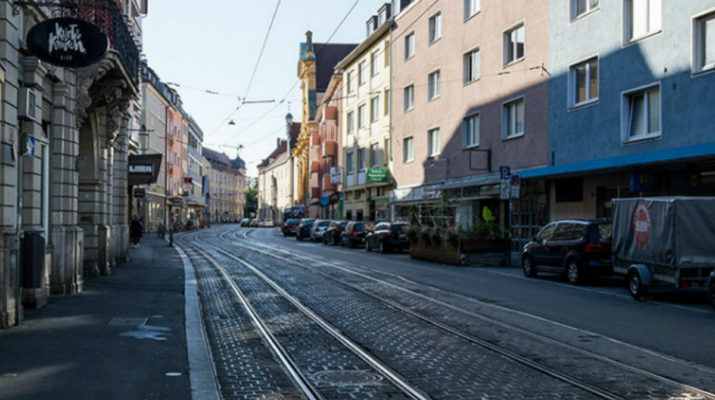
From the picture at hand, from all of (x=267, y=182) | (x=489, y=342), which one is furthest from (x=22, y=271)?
(x=267, y=182)

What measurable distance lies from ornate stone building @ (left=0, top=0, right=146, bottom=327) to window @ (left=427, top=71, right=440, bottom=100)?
1794cm

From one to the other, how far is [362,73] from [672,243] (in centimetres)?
4080

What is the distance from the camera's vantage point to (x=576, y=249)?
17812 millimetres

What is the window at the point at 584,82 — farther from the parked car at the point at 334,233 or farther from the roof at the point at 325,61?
the roof at the point at 325,61

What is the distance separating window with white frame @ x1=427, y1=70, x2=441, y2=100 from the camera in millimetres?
37406

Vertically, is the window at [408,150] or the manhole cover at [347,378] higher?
the window at [408,150]

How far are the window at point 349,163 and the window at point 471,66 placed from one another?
23.3m

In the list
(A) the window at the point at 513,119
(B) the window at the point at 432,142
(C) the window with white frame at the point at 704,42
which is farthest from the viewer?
(B) the window at the point at 432,142

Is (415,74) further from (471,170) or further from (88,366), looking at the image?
(88,366)

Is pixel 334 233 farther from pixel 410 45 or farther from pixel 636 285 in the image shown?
pixel 636 285

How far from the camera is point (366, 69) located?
51844 millimetres

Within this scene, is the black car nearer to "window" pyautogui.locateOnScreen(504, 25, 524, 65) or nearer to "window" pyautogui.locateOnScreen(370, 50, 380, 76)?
"window" pyautogui.locateOnScreen(504, 25, 524, 65)

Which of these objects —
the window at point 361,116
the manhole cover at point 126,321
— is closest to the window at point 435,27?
the window at point 361,116

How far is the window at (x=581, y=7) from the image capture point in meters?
24.0
